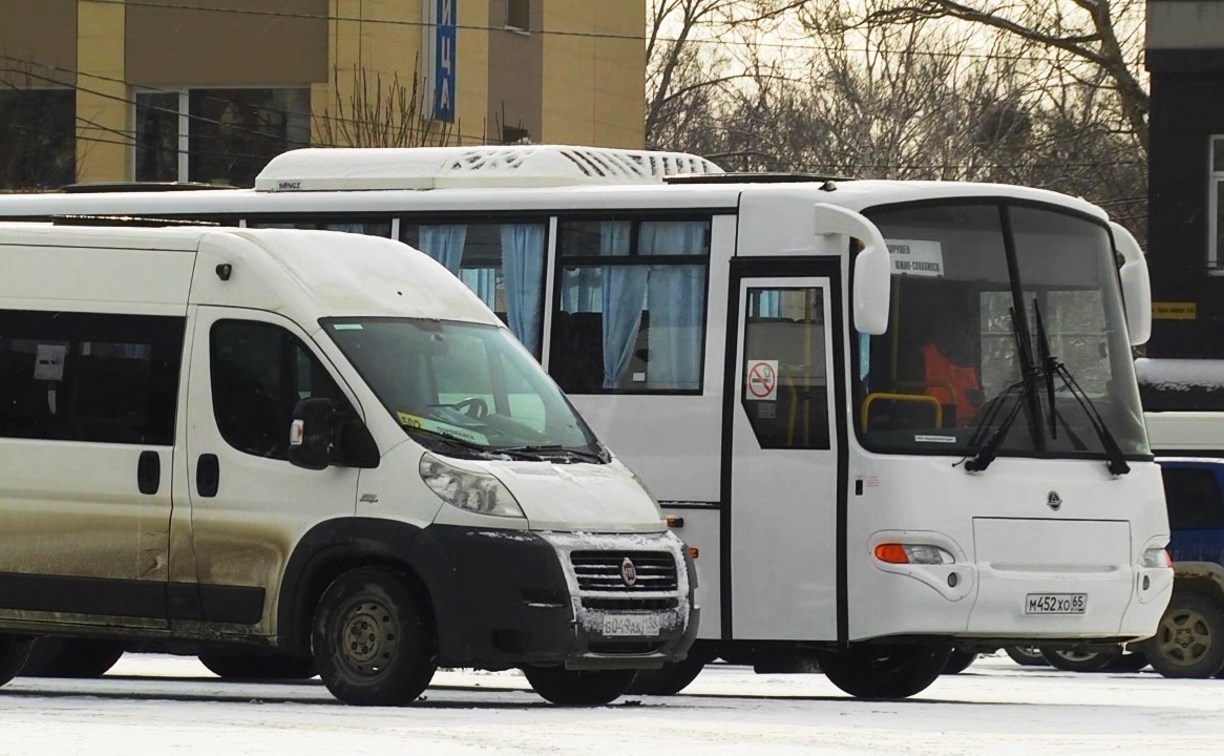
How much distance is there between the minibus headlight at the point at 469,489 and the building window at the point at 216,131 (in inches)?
976

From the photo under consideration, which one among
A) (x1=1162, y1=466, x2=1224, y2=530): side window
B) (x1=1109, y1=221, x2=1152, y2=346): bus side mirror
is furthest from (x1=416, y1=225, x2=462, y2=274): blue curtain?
(x1=1162, y1=466, x2=1224, y2=530): side window

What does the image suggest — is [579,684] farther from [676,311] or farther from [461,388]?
[676,311]

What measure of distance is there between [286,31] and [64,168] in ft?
11.3

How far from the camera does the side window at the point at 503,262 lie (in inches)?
687

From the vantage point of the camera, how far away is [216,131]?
38.3 m

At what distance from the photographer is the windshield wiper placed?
14.0 meters

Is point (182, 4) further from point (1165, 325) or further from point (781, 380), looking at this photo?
point (781, 380)

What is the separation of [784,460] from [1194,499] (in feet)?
22.5

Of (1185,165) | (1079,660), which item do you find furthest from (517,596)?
(1185,165)

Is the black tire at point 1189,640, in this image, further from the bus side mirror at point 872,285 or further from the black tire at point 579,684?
the black tire at point 579,684

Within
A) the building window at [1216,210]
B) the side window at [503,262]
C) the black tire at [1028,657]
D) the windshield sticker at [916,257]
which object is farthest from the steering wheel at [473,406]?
the building window at [1216,210]

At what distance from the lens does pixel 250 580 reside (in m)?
14.1

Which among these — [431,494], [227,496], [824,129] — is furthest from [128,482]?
[824,129]

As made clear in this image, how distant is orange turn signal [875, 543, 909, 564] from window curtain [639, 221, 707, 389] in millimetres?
1490
